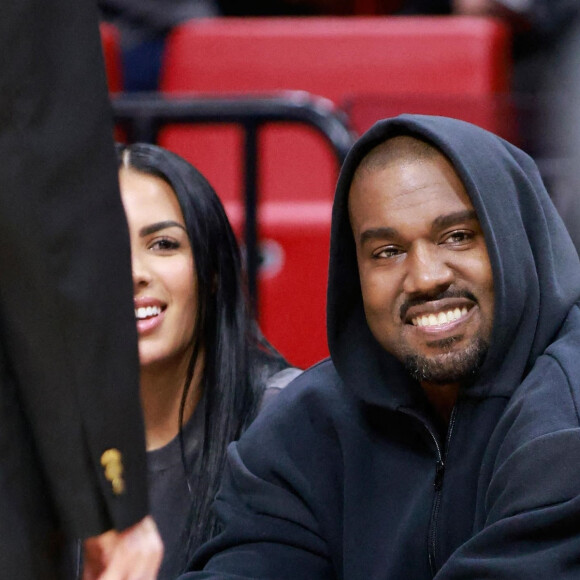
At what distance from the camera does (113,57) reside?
5020mm

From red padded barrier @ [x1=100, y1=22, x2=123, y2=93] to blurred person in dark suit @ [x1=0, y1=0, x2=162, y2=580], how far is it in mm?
3782

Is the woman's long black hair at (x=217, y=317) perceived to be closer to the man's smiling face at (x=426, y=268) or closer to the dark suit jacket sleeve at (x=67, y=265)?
the man's smiling face at (x=426, y=268)

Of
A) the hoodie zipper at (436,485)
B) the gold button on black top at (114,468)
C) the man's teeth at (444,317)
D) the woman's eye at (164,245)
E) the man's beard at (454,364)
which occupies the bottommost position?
the hoodie zipper at (436,485)

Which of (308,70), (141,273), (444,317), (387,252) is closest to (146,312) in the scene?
(141,273)

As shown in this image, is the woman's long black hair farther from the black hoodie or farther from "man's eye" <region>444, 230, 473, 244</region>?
"man's eye" <region>444, 230, 473, 244</region>

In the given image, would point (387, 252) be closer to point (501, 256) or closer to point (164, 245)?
point (501, 256)

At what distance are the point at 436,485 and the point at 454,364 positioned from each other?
207 mm

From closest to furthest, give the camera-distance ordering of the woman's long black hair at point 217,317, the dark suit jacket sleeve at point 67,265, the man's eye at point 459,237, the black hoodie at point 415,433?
1. the dark suit jacket sleeve at point 67,265
2. the black hoodie at point 415,433
3. the man's eye at point 459,237
4. the woman's long black hair at point 217,317

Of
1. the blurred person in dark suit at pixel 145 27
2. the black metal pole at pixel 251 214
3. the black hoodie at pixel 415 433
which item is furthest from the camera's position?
the blurred person in dark suit at pixel 145 27

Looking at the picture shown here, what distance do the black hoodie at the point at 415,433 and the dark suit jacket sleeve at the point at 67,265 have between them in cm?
70

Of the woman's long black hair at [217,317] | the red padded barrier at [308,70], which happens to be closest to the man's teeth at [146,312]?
the woman's long black hair at [217,317]

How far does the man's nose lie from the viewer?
2.09 meters

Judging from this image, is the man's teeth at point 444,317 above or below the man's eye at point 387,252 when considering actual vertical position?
below

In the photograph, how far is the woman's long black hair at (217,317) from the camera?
2.54 metres
